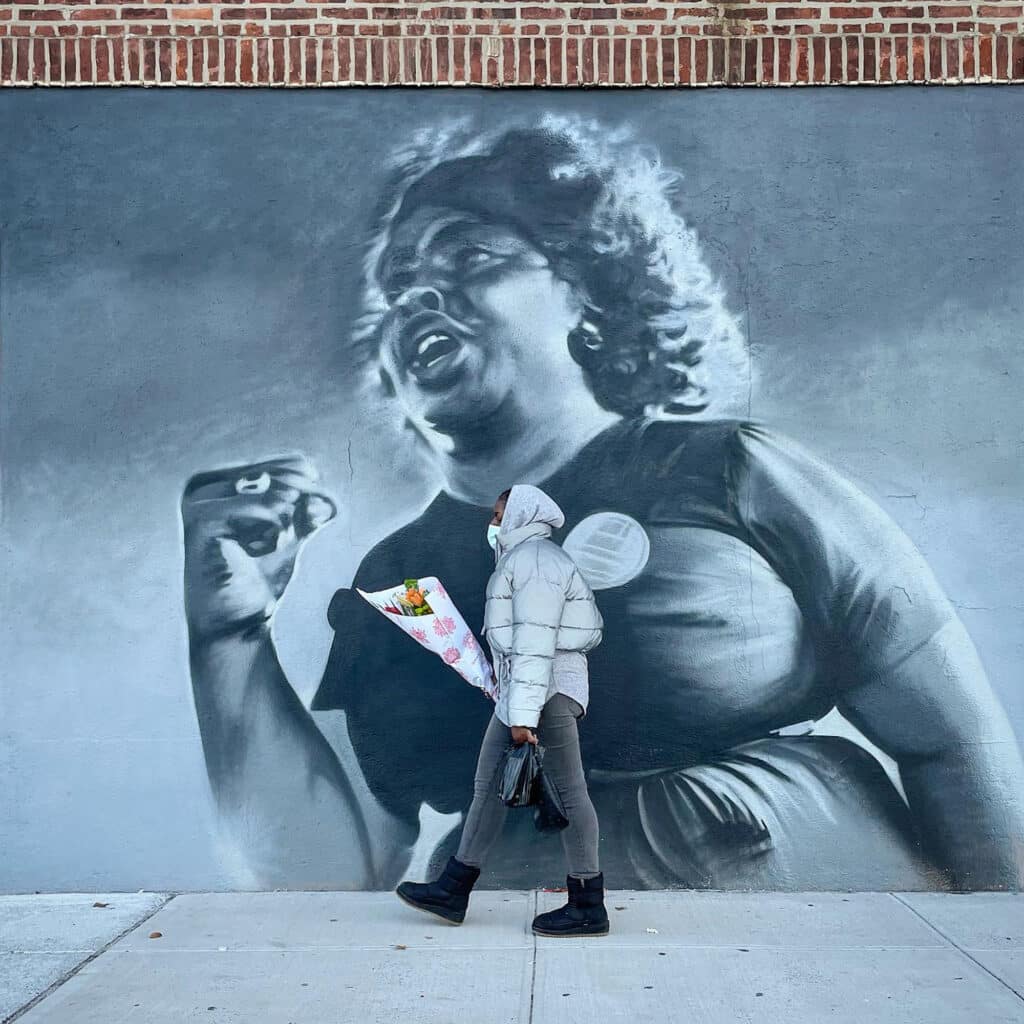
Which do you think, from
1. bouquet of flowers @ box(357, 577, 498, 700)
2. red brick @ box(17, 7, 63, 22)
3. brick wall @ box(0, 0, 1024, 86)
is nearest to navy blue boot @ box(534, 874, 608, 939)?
bouquet of flowers @ box(357, 577, 498, 700)

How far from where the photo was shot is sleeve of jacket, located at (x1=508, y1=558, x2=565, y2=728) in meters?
5.06

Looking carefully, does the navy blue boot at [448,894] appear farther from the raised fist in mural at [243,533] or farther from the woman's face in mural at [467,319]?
the woman's face in mural at [467,319]

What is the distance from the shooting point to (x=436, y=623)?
18.1ft

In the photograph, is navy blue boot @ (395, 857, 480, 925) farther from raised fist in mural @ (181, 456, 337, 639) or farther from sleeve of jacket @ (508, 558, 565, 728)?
raised fist in mural @ (181, 456, 337, 639)

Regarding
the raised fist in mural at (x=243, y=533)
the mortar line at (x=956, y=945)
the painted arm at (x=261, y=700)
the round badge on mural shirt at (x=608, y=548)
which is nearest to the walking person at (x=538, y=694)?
the round badge on mural shirt at (x=608, y=548)

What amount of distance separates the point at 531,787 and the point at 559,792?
0.24 meters

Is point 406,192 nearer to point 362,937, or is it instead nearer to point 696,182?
point 696,182

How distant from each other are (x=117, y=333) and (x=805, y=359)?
3.08m

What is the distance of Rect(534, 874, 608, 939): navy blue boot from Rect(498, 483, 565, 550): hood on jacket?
53.3 inches

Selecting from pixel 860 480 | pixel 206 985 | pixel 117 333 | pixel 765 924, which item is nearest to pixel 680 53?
pixel 860 480

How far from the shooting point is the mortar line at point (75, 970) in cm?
446

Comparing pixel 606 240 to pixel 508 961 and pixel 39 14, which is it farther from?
pixel 508 961

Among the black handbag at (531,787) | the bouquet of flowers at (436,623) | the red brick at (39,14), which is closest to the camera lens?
the black handbag at (531,787)

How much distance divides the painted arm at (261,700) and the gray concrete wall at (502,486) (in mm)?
18
